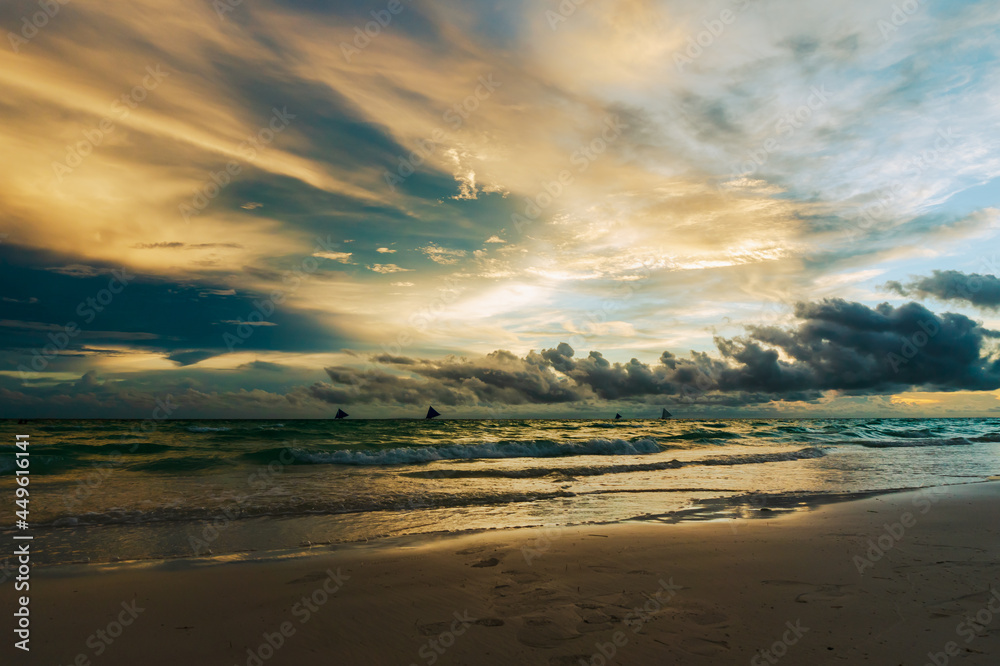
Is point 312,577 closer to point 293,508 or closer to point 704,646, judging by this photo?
point 704,646

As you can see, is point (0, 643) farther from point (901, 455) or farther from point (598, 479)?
point (901, 455)

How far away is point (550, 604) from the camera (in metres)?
Answer: 5.64

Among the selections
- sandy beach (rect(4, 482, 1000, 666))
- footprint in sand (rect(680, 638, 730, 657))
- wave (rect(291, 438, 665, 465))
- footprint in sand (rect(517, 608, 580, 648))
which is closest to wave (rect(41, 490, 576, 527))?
sandy beach (rect(4, 482, 1000, 666))

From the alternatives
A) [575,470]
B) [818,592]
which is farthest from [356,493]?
[818,592]

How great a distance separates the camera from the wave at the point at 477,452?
80.0 feet

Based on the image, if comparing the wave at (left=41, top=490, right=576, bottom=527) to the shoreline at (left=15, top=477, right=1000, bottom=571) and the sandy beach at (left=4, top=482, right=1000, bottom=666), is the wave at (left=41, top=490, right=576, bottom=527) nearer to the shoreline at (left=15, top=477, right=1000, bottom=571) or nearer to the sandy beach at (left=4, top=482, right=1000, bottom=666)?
the shoreline at (left=15, top=477, right=1000, bottom=571)

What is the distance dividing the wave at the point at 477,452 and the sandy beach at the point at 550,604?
56.0ft

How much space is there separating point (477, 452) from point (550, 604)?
23.0 metres

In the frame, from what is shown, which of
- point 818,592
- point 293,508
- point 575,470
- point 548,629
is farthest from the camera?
point 575,470

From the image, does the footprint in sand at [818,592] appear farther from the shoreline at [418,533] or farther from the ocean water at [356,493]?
the ocean water at [356,493]

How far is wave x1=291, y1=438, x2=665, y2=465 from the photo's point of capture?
24375 mm

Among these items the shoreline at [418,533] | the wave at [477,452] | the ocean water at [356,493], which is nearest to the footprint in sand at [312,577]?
the shoreline at [418,533]

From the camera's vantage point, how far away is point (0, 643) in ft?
16.0

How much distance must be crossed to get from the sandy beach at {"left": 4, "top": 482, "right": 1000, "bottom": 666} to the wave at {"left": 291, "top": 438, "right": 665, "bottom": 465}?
1707 cm
